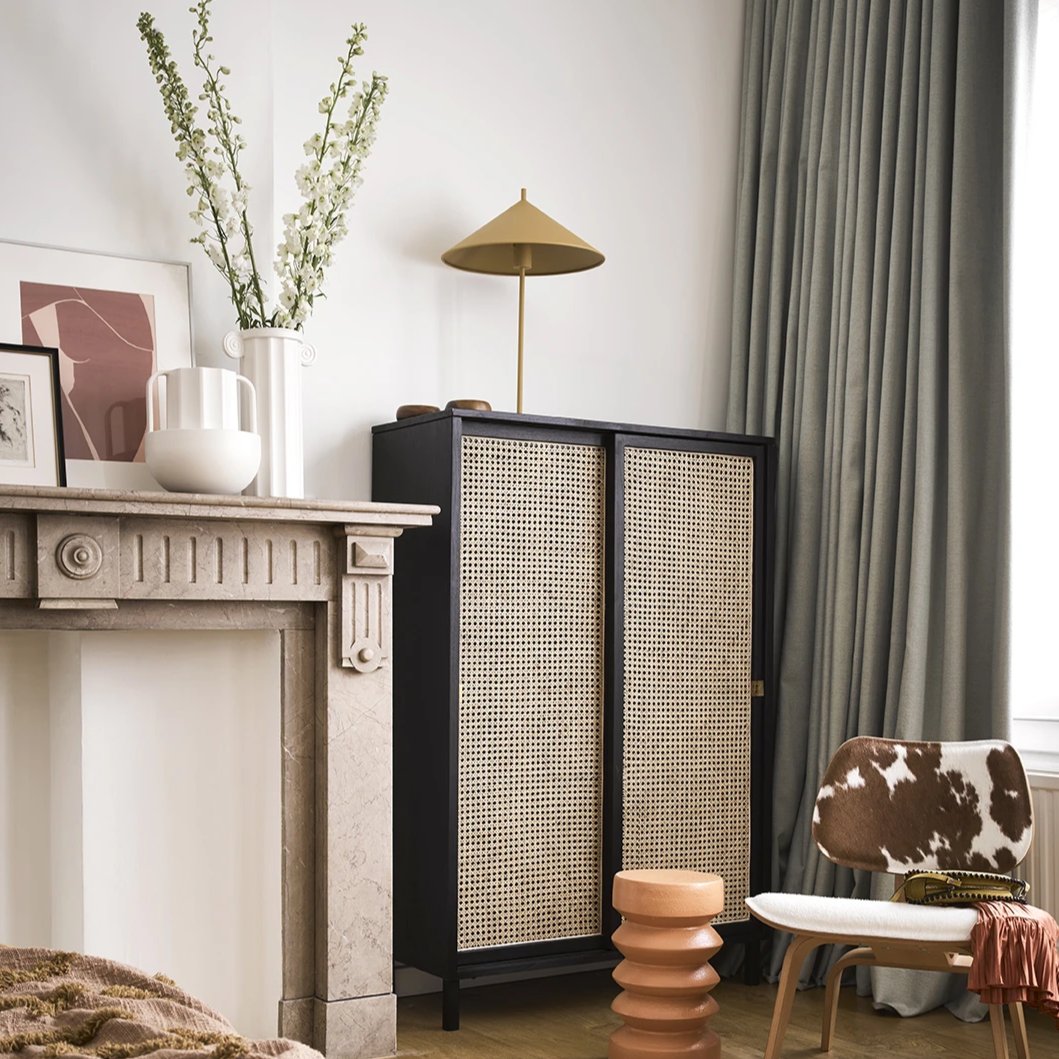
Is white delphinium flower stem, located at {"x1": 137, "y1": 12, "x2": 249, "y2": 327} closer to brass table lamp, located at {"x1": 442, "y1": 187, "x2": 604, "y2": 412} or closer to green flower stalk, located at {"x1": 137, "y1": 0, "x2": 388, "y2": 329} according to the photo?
green flower stalk, located at {"x1": 137, "y1": 0, "x2": 388, "y2": 329}

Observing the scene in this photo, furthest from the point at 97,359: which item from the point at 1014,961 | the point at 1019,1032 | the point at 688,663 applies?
the point at 1019,1032

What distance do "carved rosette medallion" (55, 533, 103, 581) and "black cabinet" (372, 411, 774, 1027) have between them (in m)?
0.84

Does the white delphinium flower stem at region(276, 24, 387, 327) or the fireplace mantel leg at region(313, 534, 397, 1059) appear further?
the white delphinium flower stem at region(276, 24, 387, 327)

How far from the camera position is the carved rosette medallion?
2.54 m

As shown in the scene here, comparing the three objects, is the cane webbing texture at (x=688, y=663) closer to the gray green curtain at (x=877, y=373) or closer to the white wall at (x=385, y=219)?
the gray green curtain at (x=877, y=373)

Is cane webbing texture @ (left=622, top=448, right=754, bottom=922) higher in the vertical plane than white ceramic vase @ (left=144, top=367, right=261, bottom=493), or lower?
lower

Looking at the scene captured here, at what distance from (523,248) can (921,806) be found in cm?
167

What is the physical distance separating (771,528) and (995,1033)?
1.48m

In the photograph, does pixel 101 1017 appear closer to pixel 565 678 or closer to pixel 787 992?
pixel 787 992

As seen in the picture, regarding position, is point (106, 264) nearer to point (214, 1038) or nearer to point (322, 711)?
point (322, 711)

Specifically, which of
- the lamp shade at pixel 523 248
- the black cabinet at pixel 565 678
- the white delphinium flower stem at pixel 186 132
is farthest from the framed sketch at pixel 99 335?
the lamp shade at pixel 523 248

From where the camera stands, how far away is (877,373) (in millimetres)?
3473

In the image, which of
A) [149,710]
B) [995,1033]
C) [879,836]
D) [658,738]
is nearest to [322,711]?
[149,710]

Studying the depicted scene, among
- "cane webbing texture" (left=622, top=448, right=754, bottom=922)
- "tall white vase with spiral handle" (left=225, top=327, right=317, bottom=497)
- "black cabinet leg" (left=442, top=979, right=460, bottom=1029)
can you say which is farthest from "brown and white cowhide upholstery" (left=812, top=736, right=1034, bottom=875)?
"tall white vase with spiral handle" (left=225, top=327, right=317, bottom=497)
